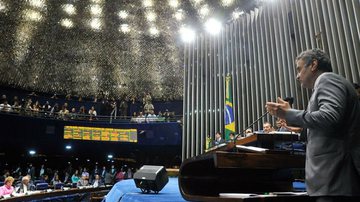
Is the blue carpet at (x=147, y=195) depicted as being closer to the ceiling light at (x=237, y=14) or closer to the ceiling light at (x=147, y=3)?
the ceiling light at (x=237, y=14)

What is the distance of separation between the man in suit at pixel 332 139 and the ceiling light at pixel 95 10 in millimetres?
11486

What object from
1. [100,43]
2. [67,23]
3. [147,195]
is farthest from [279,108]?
[100,43]

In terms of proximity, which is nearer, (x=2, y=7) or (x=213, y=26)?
(x=213, y=26)

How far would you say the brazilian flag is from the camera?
28.4ft

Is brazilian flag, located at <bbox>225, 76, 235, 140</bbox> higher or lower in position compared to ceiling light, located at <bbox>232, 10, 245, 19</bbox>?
lower

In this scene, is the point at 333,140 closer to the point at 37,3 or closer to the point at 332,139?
the point at 332,139

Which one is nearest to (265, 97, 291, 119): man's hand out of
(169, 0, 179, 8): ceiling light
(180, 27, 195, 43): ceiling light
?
(180, 27, 195, 43): ceiling light

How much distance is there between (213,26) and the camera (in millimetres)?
10266

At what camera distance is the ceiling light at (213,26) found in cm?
1012

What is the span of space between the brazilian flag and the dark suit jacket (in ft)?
23.5

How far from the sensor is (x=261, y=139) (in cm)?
193

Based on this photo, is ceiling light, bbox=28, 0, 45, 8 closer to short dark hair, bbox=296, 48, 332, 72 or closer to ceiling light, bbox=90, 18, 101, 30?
ceiling light, bbox=90, 18, 101, 30

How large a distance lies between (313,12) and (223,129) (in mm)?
4502

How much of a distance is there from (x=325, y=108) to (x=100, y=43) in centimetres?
1384
